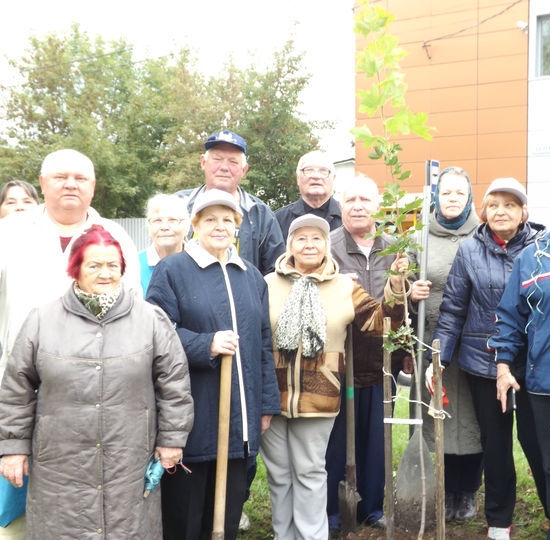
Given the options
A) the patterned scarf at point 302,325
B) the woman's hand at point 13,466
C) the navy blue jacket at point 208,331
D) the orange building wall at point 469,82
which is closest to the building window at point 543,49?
the orange building wall at point 469,82

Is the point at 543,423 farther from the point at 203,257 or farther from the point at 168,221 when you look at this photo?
the point at 168,221

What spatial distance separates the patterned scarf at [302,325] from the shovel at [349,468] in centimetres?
42

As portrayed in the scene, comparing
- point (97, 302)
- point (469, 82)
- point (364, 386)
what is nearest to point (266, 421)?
point (364, 386)

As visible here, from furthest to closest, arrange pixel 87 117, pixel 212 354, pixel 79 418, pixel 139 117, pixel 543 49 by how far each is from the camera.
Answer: pixel 139 117
pixel 87 117
pixel 543 49
pixel 212 354
pixel 79 418

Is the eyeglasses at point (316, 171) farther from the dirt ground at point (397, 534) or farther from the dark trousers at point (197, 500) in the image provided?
the dirt ground at point (397, 534)

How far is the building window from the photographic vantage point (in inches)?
592

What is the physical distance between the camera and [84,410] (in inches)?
106

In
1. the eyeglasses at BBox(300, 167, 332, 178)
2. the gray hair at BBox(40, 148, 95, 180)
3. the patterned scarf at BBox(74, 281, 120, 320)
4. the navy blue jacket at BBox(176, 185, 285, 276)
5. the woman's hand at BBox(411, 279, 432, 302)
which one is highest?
the eyeglasses at BBox(300, 167, 332, 178)

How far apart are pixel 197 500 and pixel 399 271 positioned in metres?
Result: 1.61

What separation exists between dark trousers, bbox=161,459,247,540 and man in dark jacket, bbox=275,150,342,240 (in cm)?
238

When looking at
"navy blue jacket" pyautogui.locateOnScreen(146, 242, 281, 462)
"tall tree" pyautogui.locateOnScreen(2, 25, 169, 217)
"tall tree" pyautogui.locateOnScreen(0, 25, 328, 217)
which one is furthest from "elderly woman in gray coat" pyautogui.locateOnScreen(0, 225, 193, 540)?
"tall tree" pyautogui.locateOnScreen(2, 25, 169, 217)

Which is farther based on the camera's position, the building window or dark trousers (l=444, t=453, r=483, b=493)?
the building window

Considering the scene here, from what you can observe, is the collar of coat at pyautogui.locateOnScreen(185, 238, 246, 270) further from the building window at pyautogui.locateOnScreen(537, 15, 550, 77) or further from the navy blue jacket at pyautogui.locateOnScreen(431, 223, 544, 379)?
the building window at pyautogui.locateOnScreen(537, 15, 550, 77)

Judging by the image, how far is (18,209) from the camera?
527 cm
